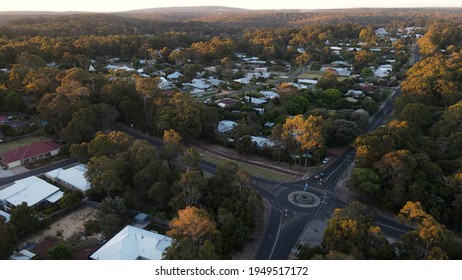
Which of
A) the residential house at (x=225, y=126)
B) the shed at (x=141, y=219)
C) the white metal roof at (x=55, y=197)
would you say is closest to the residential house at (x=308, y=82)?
the residential house at (x=225, y=126)

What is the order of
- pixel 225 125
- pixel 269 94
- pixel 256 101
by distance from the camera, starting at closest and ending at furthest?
pixel 225 125 < pixel 256 101 < pixel 269 94

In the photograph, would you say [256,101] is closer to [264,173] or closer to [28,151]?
[264,173]

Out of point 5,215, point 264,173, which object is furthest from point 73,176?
point 264,173

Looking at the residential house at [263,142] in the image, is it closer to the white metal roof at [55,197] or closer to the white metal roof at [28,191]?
the white metal roof at [55,197]

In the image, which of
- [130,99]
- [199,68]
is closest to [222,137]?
[130,99]

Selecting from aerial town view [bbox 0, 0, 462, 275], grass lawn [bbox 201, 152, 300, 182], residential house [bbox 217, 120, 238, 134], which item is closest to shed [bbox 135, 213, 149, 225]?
aerial town view [bbox 0, 0, 462, 275]
